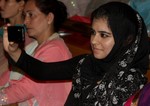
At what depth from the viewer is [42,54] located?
1.74 m

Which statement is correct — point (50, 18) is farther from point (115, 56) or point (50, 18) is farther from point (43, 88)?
point (115, 56)

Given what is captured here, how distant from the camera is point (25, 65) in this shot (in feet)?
5.06

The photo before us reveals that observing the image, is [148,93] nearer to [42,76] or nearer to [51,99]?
[42,76]

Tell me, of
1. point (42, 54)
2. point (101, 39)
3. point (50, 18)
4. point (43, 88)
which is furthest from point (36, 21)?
point (101, 39)

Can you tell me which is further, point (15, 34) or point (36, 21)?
point (36, 21)

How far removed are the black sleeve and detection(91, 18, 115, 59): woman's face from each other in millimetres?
172

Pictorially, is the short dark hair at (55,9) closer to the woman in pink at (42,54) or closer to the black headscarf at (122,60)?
the woman in pink at (42,54)

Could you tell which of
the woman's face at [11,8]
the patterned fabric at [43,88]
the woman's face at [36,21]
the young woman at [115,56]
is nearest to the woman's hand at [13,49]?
the young woman at [115,56]

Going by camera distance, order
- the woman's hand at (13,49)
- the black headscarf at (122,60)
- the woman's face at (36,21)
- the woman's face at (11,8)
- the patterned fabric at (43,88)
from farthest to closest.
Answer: the woman's face at (11,8) → the woman's face at (36,21) → the patterned fabric at (43,88) → the woman's hand at (13,49) → the black headscarf at (122,60)

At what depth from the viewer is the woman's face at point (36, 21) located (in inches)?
72.7

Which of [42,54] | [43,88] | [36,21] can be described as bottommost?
[43,88]

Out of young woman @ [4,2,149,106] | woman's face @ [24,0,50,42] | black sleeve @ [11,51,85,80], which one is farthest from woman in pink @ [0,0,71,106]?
young woman @ [4,2,149,106]

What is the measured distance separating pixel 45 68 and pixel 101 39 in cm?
31

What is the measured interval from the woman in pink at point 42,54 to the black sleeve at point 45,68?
0.52 ft
